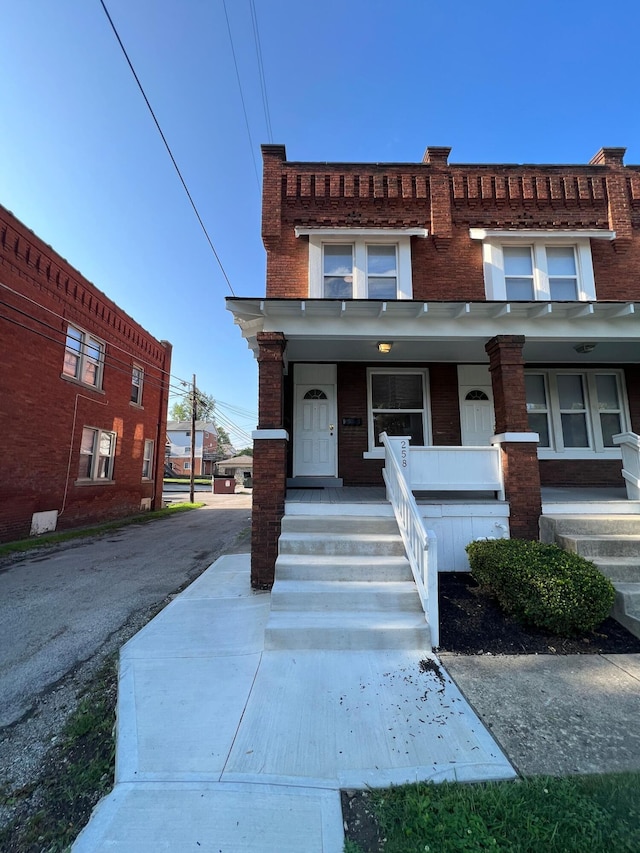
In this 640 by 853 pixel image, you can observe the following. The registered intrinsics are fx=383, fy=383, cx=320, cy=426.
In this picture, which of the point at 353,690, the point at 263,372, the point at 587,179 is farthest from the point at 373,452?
the point at 587,179

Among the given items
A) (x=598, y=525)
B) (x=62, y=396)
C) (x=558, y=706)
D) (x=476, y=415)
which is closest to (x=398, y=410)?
(x=476, y=415)

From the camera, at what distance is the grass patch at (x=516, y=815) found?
1.74 m

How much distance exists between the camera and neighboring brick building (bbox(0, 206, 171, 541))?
9266mm

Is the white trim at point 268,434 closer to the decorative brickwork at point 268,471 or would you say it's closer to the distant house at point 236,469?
the decorative brickwork at point 268,471

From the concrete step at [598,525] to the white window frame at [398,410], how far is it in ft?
9.68

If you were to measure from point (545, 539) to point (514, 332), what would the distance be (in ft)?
10.3

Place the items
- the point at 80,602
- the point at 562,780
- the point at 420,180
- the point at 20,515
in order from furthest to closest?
the point at 20,515 → the point at 420,180 → the point at 80,602 → the point at 562,780

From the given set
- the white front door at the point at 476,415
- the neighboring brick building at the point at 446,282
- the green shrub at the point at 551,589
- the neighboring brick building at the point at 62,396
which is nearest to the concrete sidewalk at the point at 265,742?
the green shrub at the point at 551,589

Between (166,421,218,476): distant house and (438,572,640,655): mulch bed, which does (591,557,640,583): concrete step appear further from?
(166,421,218,476): distant house

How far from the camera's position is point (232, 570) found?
630cm

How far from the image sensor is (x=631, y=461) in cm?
605

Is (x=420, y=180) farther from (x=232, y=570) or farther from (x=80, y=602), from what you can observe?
(x=80, y=602)

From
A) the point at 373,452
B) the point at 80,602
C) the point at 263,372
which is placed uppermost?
the point at 263,372

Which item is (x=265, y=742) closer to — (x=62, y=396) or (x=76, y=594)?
(x=76, y=594)
